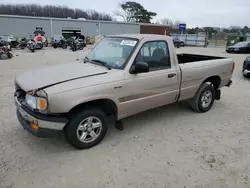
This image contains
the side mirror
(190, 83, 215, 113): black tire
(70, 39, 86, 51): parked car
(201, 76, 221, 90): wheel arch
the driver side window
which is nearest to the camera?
the side mirror

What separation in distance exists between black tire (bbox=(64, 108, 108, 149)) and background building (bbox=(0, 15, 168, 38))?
104ft

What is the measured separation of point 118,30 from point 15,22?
651 inches

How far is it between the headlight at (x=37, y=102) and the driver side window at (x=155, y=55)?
160 cm

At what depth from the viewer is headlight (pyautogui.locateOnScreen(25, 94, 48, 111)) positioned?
282 cm

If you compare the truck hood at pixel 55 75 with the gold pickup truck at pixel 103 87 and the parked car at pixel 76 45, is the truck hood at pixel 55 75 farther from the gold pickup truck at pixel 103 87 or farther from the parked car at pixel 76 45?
the parked car at pixel 76 45

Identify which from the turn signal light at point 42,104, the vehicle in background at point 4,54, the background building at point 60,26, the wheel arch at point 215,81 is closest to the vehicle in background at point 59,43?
the background building at point 60,26

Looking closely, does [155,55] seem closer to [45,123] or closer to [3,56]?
[45,123]

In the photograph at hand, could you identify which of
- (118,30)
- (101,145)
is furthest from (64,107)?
(118,30)

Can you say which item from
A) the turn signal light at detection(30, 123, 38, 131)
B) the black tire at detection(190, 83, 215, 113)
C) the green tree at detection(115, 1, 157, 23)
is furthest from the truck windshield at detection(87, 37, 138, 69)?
the green tree at detection(115, 1, 157, 23)

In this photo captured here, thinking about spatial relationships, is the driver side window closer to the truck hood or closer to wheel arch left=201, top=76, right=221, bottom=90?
the truck hood

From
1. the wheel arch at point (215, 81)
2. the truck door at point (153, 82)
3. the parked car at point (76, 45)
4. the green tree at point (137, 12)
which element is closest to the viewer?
the truck door at point (153, 82)

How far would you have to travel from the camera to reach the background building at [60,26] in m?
30.0

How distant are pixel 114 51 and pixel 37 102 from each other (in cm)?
163

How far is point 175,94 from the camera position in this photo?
4.19m
